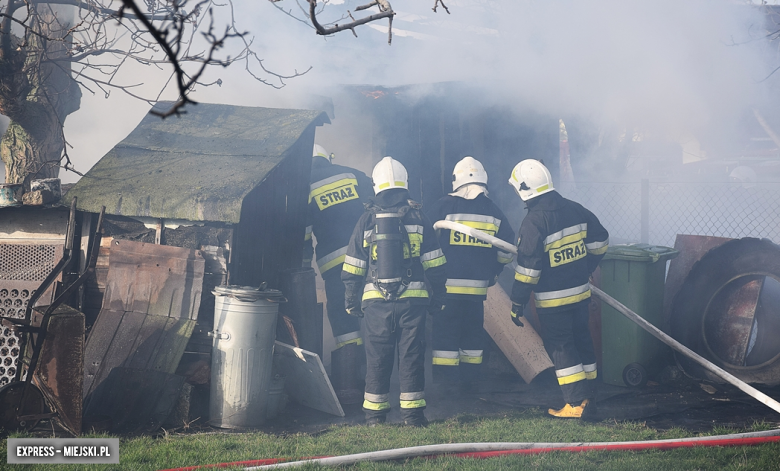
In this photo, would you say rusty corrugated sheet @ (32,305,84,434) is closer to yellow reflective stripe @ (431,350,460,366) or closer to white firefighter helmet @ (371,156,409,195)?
white firefighter helmet @ (371,156,409,195)

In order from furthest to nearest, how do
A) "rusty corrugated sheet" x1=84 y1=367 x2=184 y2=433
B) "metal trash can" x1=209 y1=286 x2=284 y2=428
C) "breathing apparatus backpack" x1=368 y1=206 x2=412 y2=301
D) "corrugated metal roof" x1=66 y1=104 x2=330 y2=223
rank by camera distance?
1. "corrugated metal roof" x1=66 y1=104 x2=330 y2=223
2. "breathing apparatus backpack" x1=368 y1=206 x2=412 y2=301
3. "metal trash can" x1=209 y1=286 x2=284 y2=428
4. "rusty corrugated sheet" x1=84 y1=367 x2=184 y2=433

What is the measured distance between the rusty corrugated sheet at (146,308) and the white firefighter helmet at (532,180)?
9.83ft

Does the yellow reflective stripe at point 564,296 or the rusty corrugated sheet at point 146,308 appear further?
the yellow reflective stripe at point 564,296

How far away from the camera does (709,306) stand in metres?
5.82

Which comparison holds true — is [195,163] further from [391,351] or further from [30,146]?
[391,351]

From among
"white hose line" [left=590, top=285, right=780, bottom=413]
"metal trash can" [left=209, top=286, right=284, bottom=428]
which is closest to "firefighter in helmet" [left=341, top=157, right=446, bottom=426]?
"metal trash can" [left=209, top=286, right=284, bottom=428]

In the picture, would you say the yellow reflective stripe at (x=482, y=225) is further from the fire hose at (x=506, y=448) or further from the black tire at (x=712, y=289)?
the fire hose at (x=506, y=448)

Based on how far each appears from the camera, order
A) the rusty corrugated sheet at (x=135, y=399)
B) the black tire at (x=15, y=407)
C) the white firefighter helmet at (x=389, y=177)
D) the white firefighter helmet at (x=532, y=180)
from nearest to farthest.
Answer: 1. the black tire at (x=15, y=407)
2. the rusty corrugated sheet at (x=135, y=399)
3. the white firefighter helmet at (x=389, y=177)
4. the white firefighter helmet at (x=532, y=180)

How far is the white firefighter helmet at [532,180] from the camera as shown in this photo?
5230 millimetres

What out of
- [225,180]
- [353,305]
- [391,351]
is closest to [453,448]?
[391,351]

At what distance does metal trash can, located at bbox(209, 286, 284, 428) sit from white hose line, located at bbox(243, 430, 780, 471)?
1267 millimetres

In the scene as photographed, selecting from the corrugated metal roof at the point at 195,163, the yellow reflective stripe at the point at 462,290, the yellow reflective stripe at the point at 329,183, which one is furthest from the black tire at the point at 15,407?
the yellow reflective stripe at the point at 462,290

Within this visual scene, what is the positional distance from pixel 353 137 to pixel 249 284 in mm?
3513

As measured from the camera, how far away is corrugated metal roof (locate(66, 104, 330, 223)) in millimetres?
4980
